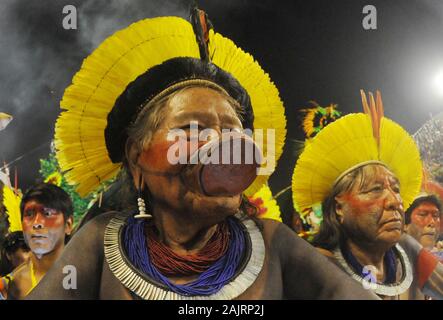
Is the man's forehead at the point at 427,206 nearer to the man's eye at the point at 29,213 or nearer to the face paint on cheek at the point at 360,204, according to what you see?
the face paint on cheek at the point at 360,204

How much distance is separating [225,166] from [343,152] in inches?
31.5

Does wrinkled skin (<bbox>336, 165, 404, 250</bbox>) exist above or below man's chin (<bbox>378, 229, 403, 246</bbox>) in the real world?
above

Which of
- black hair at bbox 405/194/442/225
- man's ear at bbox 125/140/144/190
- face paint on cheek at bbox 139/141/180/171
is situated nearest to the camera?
face paint on cheek at bbox 139/141/180/171

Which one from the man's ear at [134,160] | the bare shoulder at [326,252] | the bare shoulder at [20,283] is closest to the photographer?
the man's ear at [134,160]

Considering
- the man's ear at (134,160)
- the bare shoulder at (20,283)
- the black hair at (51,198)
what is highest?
the man's ear at (134,160)

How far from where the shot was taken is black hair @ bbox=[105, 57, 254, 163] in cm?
268

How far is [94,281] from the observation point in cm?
265

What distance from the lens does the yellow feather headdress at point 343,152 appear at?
3070mm

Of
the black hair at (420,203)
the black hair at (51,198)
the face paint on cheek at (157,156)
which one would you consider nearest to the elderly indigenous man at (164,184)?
the face paint on cheek at (157,156)

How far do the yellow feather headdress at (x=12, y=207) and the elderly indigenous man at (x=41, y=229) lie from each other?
0.03m

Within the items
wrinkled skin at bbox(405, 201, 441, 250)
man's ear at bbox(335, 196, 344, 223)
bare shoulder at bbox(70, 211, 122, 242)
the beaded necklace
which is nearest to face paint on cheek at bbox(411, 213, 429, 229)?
wrinkled skin at bbox(405, 201, 441, 250)

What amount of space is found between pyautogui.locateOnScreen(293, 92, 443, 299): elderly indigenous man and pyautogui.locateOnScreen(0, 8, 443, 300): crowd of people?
13 cm

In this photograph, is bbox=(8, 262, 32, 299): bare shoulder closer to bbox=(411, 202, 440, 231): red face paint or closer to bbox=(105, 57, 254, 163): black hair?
bbox=(105, 57, 254, 163): black hair
